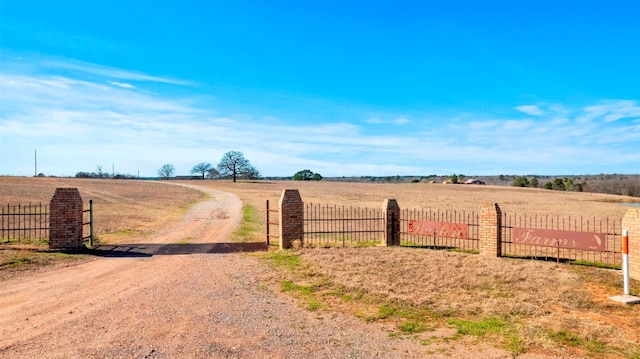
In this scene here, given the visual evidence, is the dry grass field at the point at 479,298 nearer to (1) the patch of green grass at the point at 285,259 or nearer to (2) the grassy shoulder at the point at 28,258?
(1) the patch of green grass at the point at 285,259

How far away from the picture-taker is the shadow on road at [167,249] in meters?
14.6

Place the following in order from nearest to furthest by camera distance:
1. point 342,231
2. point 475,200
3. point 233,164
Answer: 1. point 342,231
2. point 475,200
3. point 233,164

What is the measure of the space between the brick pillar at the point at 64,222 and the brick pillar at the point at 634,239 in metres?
16.9

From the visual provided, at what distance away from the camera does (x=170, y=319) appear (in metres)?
7.49

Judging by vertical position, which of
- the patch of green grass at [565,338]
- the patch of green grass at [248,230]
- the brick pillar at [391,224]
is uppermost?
the brick pillar at [391,224]

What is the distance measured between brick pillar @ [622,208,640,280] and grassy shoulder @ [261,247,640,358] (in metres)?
0.45

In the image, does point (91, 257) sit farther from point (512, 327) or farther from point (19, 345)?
point (512, 327)

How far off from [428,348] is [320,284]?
13.7 ft

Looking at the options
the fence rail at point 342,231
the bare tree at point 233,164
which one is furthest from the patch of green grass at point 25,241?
the bare tree at point 233,164

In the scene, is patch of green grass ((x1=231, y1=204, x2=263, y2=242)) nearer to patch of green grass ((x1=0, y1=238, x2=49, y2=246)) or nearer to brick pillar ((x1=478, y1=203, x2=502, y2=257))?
patch of green grass ((x1=0, y1=238, x2=49, y2=246))

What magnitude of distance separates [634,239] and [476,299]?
5092mm

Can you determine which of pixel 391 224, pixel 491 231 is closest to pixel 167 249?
pixel 391 224

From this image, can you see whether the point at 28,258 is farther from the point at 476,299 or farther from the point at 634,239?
the point at 634,239

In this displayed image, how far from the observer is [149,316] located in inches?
302
